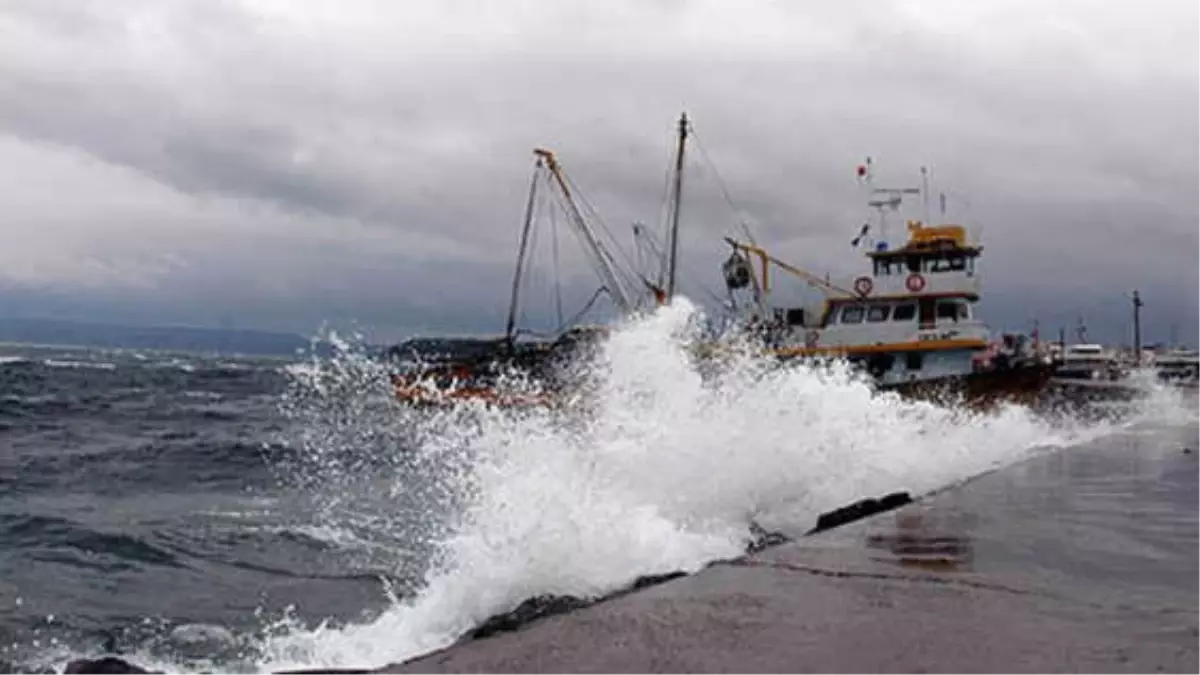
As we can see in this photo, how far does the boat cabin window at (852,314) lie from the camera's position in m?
30.7

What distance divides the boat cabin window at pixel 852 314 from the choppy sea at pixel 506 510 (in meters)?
10.1

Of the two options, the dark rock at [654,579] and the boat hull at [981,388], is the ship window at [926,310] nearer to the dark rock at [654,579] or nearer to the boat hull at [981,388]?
the boat hull at [981,388]

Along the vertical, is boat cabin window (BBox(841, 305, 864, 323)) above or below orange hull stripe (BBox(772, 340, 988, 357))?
above

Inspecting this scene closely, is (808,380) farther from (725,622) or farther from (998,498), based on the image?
(725,622)

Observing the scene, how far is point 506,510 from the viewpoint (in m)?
7.13

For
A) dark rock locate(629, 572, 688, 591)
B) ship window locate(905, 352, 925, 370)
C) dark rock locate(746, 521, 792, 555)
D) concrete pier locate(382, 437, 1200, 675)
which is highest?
ship window locate(905, 352, 925, 370)

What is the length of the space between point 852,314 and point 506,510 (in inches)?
974

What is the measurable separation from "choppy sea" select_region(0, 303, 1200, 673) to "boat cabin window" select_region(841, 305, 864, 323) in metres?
10.1

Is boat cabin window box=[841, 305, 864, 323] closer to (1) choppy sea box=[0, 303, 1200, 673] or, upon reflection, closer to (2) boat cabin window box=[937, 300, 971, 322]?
(2) boat cabin window box=[937, 300, 971, 322]

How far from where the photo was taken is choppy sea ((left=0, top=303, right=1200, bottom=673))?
19.9 ft

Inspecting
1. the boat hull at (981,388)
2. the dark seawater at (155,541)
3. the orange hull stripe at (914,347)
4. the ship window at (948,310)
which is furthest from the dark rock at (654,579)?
the ship window at (948,310)

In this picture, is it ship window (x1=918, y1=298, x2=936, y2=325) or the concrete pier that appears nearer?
the concrete pier

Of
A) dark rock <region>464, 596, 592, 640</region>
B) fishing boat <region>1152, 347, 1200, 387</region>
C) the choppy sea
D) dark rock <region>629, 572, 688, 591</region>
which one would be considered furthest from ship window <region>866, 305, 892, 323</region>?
fishing boat <region>1152, 347, 1200, 387</region>

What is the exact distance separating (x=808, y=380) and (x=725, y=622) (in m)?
11.4
